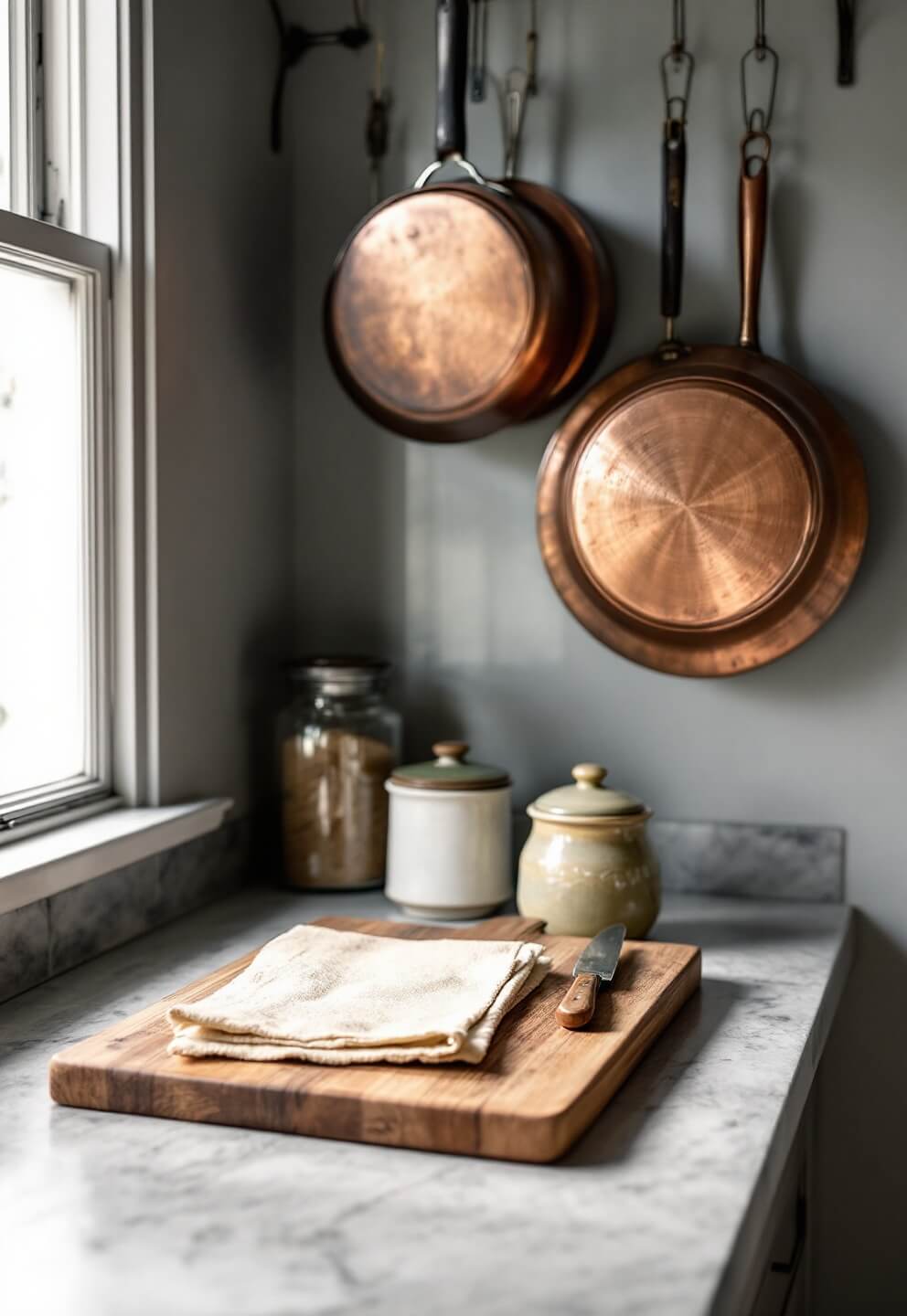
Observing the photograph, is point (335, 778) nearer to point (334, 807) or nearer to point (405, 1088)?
point (334, 807)

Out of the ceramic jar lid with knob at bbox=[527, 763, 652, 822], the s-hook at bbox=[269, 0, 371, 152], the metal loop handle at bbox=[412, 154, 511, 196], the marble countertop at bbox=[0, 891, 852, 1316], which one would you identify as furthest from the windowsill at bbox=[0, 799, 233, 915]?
the s-hook at bbox=[269, 0, 371, 152]

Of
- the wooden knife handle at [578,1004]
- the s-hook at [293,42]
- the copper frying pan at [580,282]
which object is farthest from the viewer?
the s-hook at [293,42]

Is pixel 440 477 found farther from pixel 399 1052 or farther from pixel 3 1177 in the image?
pixel 3 1177

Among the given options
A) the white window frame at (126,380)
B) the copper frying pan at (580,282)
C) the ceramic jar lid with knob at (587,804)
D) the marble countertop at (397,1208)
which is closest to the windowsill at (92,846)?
the white window frame at (126,380)

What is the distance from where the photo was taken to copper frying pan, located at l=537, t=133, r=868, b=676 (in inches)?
61.1

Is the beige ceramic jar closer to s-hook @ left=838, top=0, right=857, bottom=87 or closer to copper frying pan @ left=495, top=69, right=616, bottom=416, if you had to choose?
copper frying pan @ left=495, top=69, right=616, bottom=416

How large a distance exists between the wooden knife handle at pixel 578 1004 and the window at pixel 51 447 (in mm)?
598

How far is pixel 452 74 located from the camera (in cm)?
155

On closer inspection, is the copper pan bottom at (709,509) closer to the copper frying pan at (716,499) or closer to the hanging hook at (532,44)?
the copper frying pan at (716,499)

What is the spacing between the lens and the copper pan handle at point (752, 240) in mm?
1560

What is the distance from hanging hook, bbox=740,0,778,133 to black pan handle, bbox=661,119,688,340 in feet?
0.29

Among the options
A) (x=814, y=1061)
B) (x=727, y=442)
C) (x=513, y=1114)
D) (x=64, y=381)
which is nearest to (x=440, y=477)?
(x=727, y=442)

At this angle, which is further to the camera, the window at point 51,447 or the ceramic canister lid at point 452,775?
the ceramic canister lid at point 452,775

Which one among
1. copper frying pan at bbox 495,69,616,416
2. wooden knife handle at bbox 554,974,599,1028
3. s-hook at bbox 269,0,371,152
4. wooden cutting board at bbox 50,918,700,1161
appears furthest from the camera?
s-hook at bbox 269,0,371,152
